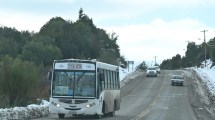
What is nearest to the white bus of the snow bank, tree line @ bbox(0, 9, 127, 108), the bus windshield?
the bus windshield

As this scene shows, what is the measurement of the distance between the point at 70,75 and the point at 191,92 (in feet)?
135

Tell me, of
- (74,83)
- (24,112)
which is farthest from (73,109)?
(24,112)

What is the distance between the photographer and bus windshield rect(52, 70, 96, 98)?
26531 millimetres

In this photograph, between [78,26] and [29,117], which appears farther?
[78,26]

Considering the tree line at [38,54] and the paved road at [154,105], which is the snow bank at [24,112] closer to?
the paved road at [154,105]

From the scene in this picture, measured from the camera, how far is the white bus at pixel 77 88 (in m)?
26.3

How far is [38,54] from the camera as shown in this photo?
91.2m

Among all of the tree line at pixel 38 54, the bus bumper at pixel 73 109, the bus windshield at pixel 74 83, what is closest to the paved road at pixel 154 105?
the bus bumper at pixel 73 109

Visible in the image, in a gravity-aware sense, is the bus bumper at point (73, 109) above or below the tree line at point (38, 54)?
below

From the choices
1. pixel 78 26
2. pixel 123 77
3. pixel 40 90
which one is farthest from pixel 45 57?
pixel 40 90

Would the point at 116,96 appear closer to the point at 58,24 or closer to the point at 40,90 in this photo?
the point at 40,90

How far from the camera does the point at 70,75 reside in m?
26.9

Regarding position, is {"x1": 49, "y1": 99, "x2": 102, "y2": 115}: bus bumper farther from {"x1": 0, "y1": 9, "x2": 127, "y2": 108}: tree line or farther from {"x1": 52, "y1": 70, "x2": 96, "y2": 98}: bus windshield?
{"x1": 0, "y1": 9, "x2": 127, "y2": 108}: tree line

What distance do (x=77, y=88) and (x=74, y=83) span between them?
0.32m
